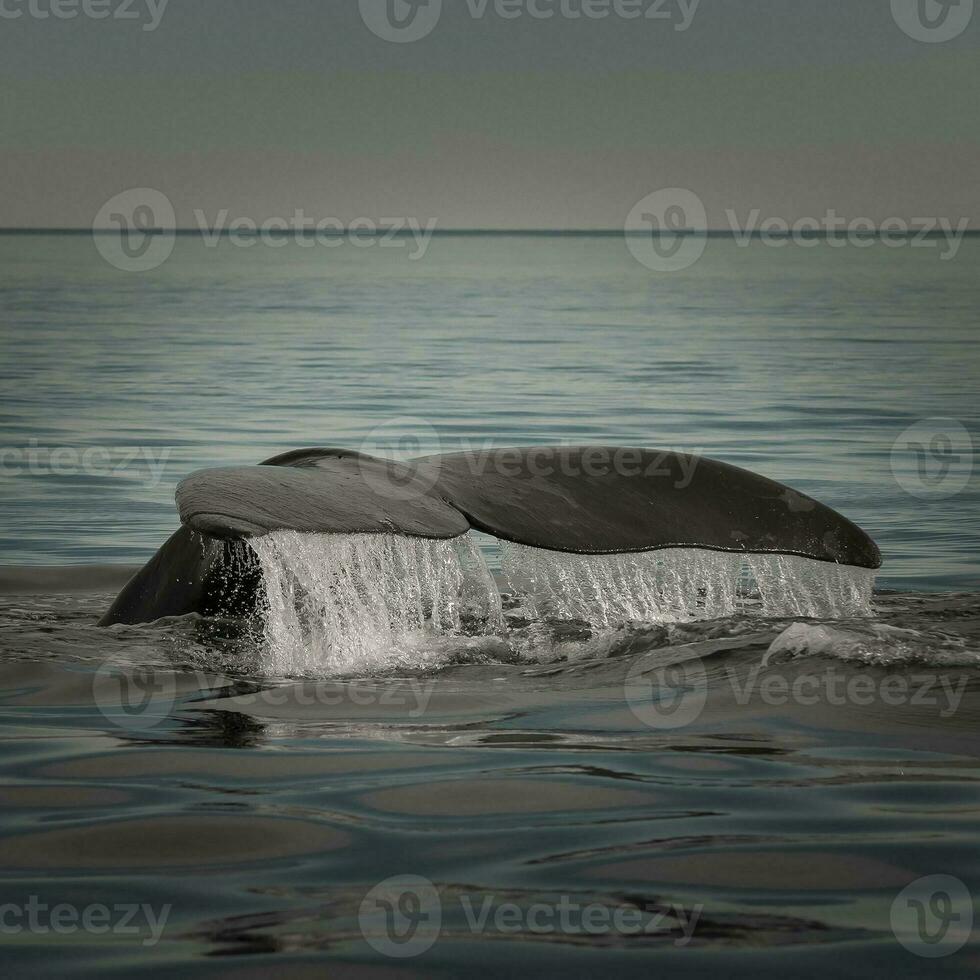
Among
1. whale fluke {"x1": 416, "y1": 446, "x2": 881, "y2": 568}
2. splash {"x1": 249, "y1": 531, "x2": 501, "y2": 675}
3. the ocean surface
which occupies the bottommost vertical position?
the ocean surface

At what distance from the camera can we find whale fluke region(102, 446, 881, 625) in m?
4.45

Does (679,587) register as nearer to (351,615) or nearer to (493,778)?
(351,615)

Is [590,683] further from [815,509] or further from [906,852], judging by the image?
[906,852]

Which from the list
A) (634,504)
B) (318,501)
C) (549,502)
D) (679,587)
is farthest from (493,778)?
(679,587)

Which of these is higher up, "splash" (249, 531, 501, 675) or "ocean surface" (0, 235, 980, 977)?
"splash" (249, 531, 501, 675)

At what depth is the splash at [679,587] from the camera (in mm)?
5449

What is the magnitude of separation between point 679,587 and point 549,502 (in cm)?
111

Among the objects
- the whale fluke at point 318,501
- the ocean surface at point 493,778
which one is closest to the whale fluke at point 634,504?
the whale fluke at point 318,501

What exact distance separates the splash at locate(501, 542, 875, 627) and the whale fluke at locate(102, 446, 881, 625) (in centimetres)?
8

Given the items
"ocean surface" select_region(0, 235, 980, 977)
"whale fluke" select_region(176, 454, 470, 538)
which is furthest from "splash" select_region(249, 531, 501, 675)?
"whale fluke" select_region(176, 454, 470, 538)

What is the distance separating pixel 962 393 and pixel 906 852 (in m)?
16.1

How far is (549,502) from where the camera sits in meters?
5.11

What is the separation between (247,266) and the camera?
8369 centimetres

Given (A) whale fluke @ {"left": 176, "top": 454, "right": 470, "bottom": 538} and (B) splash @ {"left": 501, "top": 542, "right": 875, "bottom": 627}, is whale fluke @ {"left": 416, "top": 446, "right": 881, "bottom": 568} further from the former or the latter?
(A) whale fluke @ {"left": 176, "top": 454, "right": 470, "bottom": 538}
